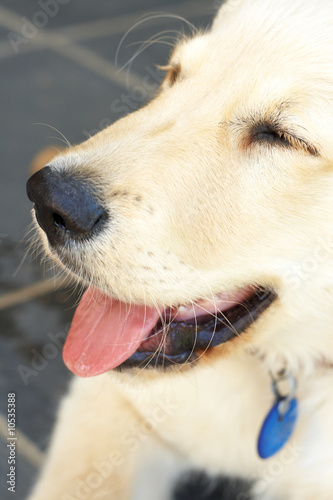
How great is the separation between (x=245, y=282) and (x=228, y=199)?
0.22 meters

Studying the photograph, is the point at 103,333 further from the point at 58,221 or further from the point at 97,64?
the point at 97,64

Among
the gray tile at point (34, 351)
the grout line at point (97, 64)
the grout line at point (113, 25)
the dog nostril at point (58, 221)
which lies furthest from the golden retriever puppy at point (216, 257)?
the grout line at point (113, 25)

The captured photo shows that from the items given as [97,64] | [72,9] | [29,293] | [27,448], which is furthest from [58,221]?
[72,9]

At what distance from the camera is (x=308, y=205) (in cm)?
156

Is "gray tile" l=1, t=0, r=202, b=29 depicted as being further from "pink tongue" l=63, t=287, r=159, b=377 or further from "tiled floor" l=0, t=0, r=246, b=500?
"pink tongue" l=63, t=287, r=159, b=377

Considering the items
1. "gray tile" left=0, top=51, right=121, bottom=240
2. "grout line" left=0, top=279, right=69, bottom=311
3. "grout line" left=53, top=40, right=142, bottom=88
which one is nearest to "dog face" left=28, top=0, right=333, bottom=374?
"grout line" left=0, top=279, right=69, bottom=311

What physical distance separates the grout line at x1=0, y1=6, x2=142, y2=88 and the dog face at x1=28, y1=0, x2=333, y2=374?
254 cm

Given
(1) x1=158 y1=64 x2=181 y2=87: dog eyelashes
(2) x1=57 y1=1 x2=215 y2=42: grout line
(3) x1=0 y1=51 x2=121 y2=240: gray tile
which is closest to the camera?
(1) x1=158 y1=64 x2=181 y2=87: dog eyelashes

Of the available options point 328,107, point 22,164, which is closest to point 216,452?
point 328,107

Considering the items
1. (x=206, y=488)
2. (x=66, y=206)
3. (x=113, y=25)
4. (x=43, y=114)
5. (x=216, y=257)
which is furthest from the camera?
(x=113, y=25)

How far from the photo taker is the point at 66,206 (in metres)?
1.49

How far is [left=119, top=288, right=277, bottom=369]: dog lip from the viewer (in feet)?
5.56

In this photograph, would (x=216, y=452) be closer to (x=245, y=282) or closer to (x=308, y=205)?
(x=245, y=282)

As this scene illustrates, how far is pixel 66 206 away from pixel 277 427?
0.92m
